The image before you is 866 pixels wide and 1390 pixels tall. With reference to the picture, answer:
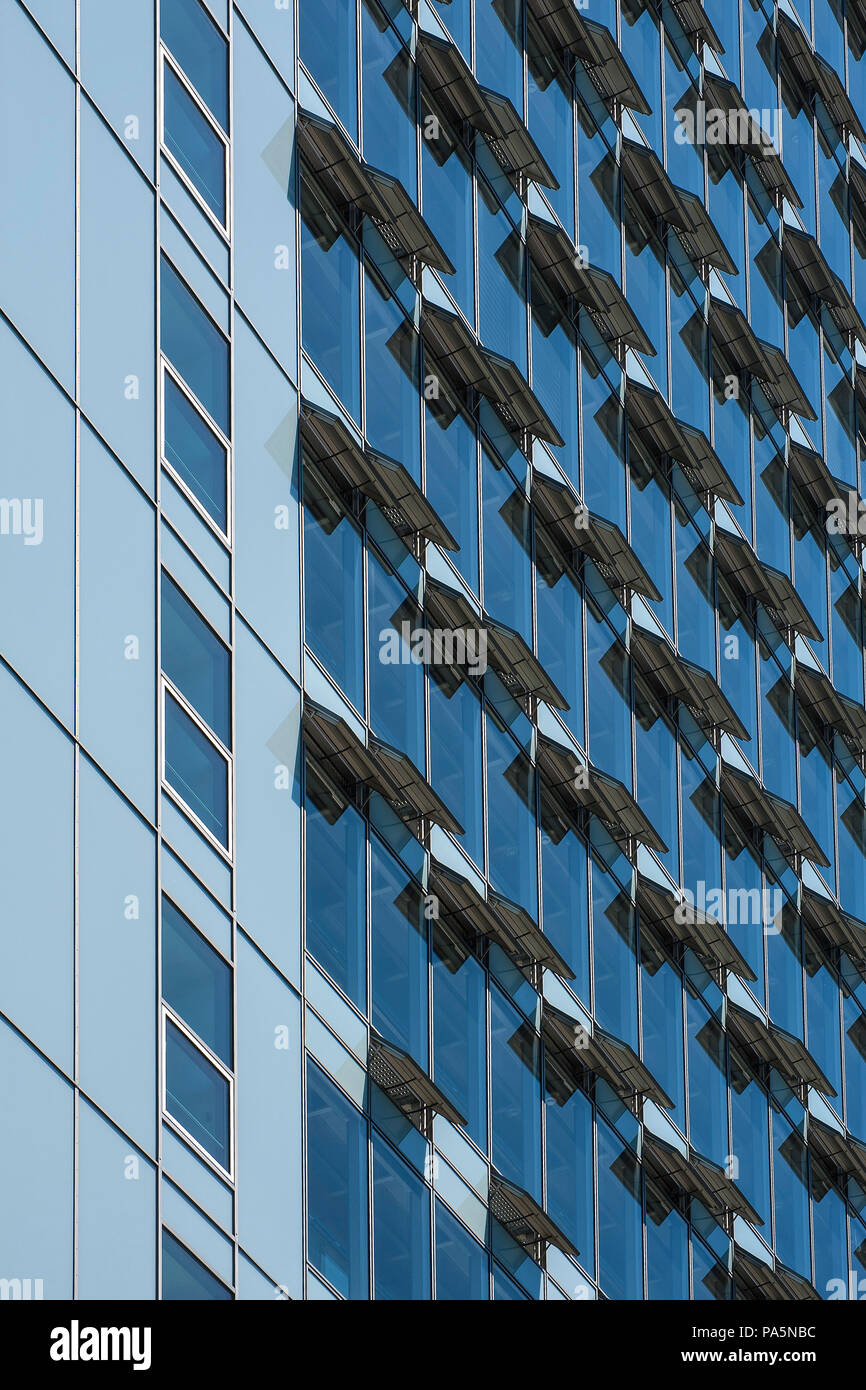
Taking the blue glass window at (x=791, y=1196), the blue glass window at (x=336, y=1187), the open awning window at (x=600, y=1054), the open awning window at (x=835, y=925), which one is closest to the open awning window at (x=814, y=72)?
the open awning window at (x=835, y=925)

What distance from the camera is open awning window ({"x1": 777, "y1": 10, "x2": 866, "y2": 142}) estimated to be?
1718 inches

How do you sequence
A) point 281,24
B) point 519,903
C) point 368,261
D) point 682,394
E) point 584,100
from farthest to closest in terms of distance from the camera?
1. point 682,394
2. point 584,100
3. point 519,903
4. point 368,261
5. point 281,24

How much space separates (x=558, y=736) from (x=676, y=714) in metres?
4.89

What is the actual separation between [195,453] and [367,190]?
6069 mm

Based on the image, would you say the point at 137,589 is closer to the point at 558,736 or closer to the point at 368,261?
the point at 368,261

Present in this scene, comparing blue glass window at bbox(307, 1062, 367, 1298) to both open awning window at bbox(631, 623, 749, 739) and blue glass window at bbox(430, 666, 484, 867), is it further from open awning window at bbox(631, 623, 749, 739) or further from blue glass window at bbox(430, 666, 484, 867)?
open awning window at bbox(631, 623, 749, 739)

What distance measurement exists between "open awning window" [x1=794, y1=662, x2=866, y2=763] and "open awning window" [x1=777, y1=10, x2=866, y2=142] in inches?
450

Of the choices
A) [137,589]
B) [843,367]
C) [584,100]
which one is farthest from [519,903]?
[843,367]

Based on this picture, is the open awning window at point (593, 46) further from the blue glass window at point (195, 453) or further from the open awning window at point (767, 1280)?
the open awning window at point (767, 1280)

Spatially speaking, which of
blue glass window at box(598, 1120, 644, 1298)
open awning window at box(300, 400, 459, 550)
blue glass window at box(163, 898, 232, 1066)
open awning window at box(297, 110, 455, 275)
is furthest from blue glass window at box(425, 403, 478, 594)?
blue glass window at box(163, 898, 232, 1066)

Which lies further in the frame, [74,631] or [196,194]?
[196,194]

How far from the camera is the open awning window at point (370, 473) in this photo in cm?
2559

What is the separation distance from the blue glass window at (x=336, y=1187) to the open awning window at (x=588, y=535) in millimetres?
10511

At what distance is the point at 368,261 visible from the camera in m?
27.9
